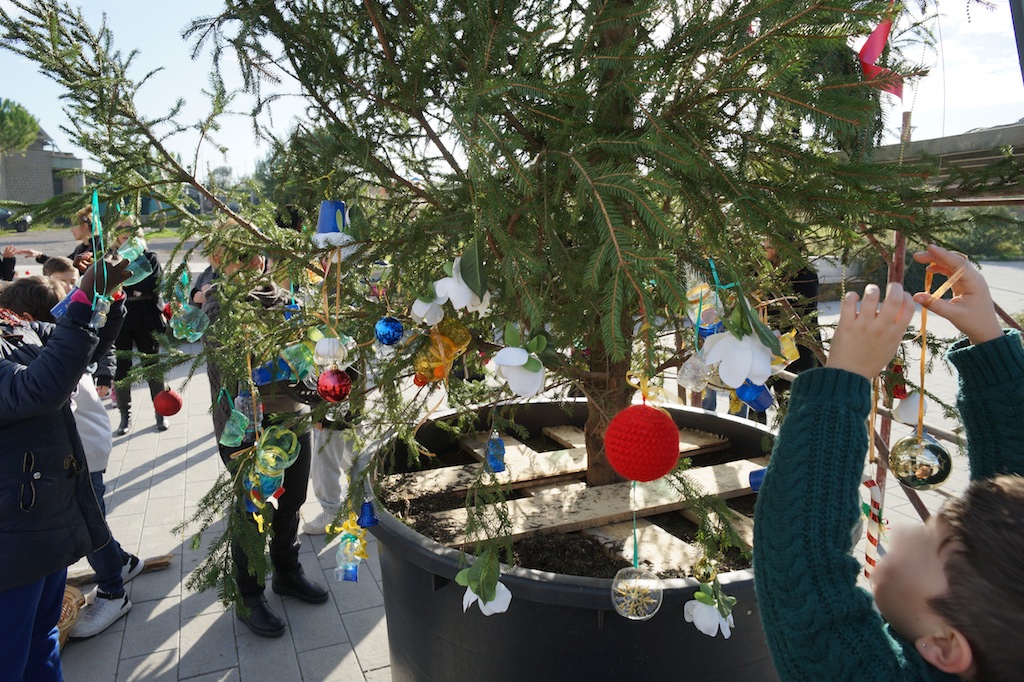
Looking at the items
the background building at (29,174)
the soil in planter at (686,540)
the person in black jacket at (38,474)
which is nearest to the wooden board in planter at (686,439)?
the soil in planter at (686,540)

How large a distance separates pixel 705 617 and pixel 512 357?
0.76 metres

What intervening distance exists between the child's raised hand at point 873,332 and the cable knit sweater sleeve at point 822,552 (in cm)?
3

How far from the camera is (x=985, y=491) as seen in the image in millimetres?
1015

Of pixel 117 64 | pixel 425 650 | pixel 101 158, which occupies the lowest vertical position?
pixel 425 650

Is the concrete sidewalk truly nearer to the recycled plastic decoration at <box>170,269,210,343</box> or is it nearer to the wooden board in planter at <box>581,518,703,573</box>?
the recycled plastic decoration at <box>170,269,210,343</box>

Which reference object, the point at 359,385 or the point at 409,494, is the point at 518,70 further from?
the point at 409,494

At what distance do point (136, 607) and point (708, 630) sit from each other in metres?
3.13

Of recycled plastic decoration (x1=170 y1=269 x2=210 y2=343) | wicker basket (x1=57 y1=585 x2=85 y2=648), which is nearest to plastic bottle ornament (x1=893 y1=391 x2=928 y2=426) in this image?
recycled plastic decoration (x1=170 y1=269 x2=210 y2=343)

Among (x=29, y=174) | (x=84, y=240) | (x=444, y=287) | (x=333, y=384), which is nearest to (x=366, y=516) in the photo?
(x=333, y=384)

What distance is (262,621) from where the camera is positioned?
10.3 feet

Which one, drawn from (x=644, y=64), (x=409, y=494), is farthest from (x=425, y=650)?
(x=644, y=64)

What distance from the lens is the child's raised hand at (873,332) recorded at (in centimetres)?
105

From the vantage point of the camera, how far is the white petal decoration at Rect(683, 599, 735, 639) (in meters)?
1.48

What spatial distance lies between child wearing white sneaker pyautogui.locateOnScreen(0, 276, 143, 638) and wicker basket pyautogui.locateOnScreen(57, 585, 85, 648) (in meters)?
0.08
